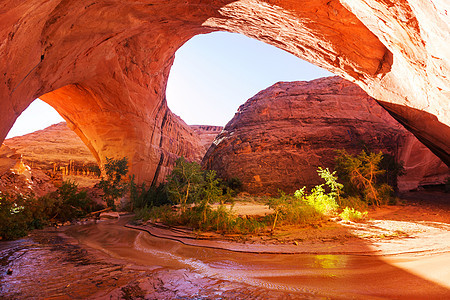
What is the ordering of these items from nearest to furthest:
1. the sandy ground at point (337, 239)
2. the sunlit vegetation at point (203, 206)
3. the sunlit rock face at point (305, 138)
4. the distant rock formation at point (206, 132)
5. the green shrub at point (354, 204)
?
the sandy ground at point (337, 239) → the sunlit vegetation at point (203, 206) → the green shrub at point (354, 204) → the sunlit rock face at point (305, 138) → the distant rock formation at point (206, 132)

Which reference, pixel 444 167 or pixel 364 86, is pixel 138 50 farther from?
pixel 444 167

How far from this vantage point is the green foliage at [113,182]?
9.86m

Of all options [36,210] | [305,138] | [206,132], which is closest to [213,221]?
[36,210]

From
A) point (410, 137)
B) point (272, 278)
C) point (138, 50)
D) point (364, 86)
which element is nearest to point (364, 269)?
point (272, 278)

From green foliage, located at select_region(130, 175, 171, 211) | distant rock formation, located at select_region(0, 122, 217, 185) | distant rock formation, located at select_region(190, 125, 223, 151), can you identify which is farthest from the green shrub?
distant rock formation, located at select_region(190, 125, 223, 151)

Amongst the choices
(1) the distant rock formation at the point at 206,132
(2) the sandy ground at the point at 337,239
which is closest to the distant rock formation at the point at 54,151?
(2) the sandy ground at the point at 337,239

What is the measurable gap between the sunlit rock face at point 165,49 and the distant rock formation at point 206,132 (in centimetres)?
2432

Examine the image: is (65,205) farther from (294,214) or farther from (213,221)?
(294,214)

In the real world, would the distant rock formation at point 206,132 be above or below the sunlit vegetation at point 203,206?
above

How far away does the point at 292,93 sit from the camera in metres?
20.0

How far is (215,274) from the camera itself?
8.66 ft

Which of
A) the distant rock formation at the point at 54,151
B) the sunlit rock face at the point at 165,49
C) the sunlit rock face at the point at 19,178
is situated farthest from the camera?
the distant rock formation at the point at 54,151

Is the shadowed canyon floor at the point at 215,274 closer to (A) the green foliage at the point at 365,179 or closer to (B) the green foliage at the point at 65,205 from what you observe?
(B) the green foliage at the point at 65,205

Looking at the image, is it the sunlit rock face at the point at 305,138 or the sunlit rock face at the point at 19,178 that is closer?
the sunlit rock face at the point at 19,178
